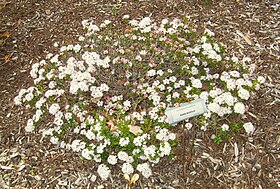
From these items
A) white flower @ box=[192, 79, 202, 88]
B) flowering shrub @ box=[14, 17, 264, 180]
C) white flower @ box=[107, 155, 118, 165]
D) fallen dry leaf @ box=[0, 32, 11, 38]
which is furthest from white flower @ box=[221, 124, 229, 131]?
fallen dry leaf @ box=[0, 32, 11, 38]

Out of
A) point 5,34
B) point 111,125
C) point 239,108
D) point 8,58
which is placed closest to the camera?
point 239,108

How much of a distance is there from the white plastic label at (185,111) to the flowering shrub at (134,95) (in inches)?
2.4

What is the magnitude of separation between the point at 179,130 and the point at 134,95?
0.56 m

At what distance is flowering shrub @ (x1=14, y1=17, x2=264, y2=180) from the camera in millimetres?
3020

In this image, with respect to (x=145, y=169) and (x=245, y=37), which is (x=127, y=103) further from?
(x=245, y=37)

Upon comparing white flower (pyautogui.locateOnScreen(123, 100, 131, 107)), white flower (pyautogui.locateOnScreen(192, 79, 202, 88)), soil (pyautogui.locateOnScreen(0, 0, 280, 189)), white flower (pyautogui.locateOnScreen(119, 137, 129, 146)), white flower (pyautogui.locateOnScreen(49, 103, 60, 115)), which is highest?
white flower (pyautogui.locateOnScreen(192, 79, 202, 88))

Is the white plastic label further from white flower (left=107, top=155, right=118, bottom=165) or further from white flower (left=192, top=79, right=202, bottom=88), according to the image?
white flower (left=107, top=155, right=118, bottom=165)

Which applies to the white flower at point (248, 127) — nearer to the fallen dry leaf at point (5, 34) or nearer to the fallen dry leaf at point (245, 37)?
the fallen dry leaf at point (245, 37)

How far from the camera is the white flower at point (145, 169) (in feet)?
9.52

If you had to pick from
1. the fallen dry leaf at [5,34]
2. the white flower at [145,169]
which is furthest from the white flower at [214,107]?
the fallen dry leaf at [5,34]

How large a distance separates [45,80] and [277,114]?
245 centimetres

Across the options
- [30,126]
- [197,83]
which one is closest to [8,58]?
[30,126]

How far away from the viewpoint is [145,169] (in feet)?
9.54

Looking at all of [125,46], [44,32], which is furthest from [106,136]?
[44,32]
